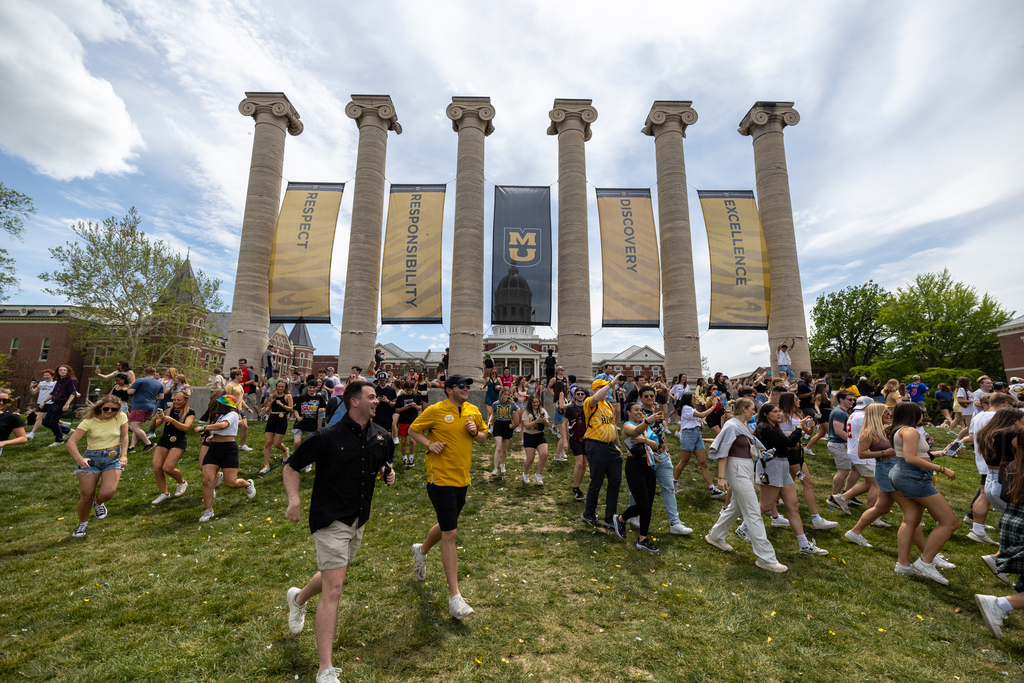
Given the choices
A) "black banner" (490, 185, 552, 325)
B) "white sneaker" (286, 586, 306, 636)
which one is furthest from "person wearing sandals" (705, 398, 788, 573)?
"black banner" (490, 185, 552, 325)

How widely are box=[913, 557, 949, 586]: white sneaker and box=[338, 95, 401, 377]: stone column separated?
2052 cm

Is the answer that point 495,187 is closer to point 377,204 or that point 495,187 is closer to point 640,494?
point 377,204

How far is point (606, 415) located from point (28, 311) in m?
73.8

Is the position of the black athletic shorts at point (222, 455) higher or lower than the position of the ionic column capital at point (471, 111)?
lower

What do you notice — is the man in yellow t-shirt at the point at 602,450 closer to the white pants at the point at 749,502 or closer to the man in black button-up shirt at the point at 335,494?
the white pants at the point at 749,502

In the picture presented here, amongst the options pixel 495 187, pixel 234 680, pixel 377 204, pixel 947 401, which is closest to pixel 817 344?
pixel 947 401

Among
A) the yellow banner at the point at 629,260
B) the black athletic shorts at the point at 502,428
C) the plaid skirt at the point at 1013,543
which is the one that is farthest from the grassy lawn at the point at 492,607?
the yellow banner at the point at 629,260

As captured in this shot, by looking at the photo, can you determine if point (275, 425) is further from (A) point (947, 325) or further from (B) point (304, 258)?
(A) point (947, 325)

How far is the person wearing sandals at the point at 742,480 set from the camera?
5539mm

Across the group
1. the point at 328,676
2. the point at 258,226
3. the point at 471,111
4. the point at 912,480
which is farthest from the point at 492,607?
the point at 471,111

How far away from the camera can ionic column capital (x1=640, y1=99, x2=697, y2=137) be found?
24109mm

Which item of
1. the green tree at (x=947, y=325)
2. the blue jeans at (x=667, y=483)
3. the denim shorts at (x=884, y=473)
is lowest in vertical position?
the blue jeans at (x=667, y=483)

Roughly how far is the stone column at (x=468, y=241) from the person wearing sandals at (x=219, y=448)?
14037mm

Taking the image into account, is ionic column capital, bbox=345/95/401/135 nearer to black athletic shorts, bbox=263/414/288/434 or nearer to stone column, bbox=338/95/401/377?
stone column, bbox=338/95/401/377
